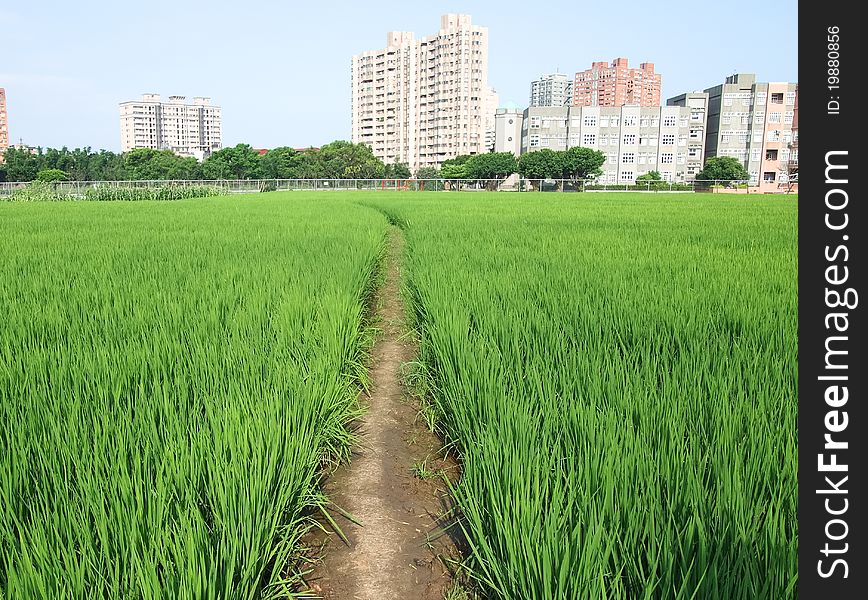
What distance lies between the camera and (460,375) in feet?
8.55

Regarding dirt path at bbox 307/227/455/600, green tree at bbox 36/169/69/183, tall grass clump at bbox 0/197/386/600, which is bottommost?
dirt path at bbox 307/227/455/600

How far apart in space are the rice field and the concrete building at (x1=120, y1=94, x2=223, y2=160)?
149428 millimetres

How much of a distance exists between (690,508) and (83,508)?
4.47 ft

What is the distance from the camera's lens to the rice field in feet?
4.20

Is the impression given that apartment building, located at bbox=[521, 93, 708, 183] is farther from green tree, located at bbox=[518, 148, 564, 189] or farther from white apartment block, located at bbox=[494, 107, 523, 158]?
green tree, located at bbox=[518, 148, 564, 189]

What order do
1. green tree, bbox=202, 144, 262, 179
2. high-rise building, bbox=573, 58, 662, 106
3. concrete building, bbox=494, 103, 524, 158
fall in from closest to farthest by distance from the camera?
green tree, bbox=202, 144, 262, 179, concrete building, bbox=494, 103, 524, 158, high-rise building, bbox=573, 58, 662, 106

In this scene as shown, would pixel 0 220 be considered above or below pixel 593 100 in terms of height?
below

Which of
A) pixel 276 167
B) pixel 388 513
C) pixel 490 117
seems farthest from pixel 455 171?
pixel 388 513

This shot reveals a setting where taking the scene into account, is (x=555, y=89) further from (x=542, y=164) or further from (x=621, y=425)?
(x=621, y=425)

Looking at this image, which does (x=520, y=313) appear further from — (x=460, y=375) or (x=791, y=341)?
(x=791, y=341)
